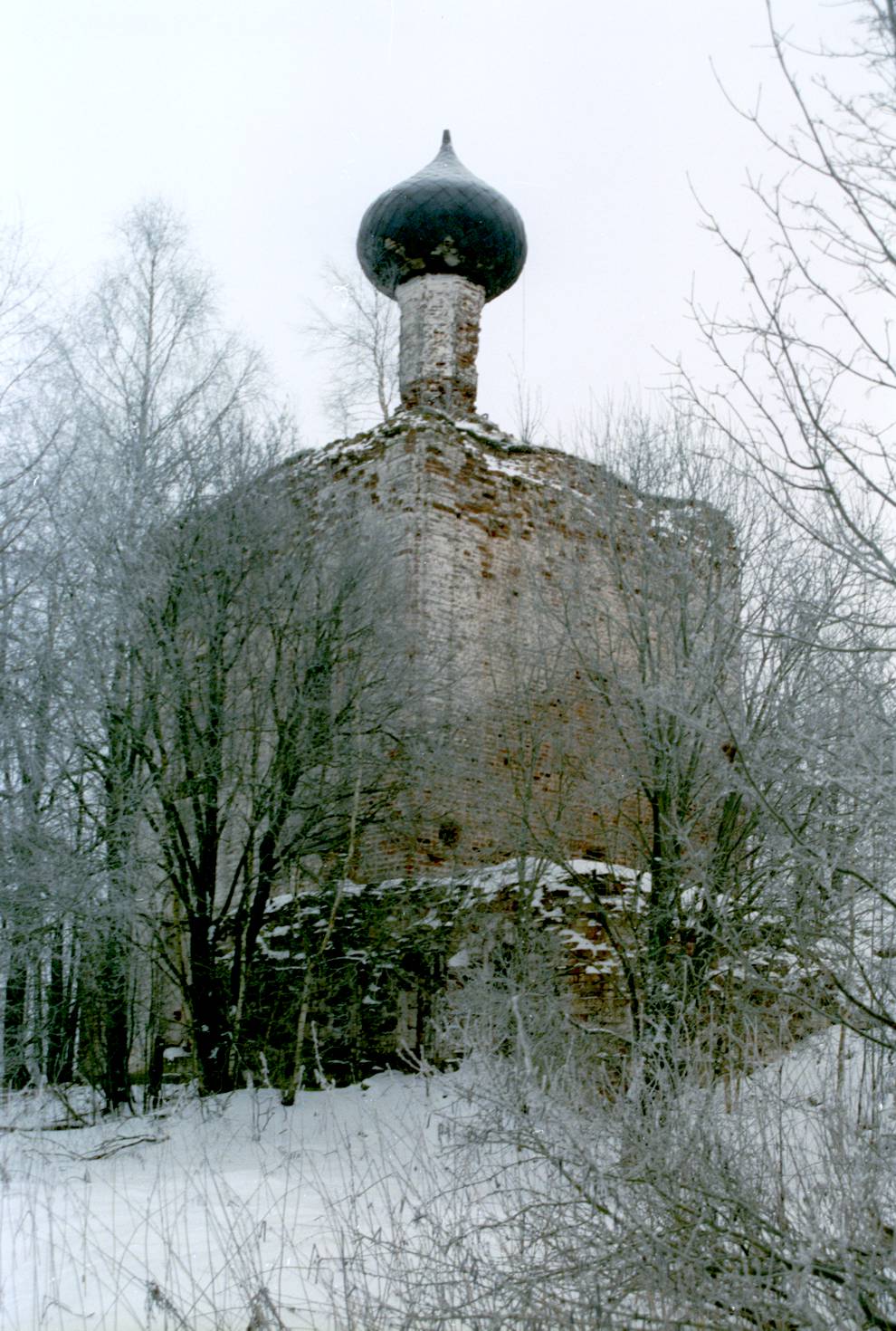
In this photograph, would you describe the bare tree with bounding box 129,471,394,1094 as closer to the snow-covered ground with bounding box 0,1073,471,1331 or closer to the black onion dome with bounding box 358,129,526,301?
the snow-covered ground with bounding box 0,1073,471,1331

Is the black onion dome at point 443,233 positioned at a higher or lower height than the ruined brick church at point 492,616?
higher

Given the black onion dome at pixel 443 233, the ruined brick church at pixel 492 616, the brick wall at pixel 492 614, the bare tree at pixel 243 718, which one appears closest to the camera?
the bare tree at pixel 243 718

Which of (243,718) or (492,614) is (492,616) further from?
(243,718)

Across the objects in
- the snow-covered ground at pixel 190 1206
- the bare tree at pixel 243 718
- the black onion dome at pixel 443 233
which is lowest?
the snow-covered ground at pixel 190 1206

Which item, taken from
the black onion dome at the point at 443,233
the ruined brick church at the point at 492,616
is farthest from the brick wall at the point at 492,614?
the black onion dome at the point at 443,233

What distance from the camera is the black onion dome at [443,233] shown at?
1471cm

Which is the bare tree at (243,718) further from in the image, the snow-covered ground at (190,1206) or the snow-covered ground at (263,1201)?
the snow-covered ground at (263,1201)

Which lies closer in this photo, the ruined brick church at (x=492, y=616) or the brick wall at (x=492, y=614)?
the brick wall at (x=492, y=614)

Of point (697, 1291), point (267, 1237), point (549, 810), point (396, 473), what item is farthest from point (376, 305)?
point (697, 1291)

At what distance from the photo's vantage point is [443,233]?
14.7 metres

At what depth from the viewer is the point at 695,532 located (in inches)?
385

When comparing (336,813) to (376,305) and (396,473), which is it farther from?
(376,305)

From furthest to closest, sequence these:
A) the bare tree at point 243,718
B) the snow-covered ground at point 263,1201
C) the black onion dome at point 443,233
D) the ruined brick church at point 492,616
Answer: the black onion dome at point 443,233 → the ruined brick church at point 492,616 → the bare tree at point 243,718 → the snow-covered ground at point 263,1201

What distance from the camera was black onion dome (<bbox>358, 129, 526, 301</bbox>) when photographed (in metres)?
14.7
